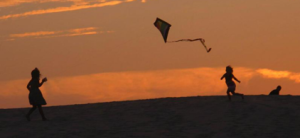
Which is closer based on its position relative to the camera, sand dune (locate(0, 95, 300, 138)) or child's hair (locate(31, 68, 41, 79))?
sand dune (locate(0, 95, 300, 138))

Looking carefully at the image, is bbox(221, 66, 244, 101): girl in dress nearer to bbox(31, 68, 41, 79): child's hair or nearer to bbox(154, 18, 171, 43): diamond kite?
bbox(154, 18, 171, 43): diamond kite

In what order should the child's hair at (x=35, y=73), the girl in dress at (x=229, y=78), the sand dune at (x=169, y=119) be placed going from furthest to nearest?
1. the girl in dress at (x=229, y=78)
2. the child's hair at (x=35, y=73)
3. the sand dune at (x=169, y=119)

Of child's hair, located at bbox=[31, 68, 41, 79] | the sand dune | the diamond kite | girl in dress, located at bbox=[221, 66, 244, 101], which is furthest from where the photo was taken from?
the diamond kite

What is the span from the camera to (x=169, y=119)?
739 inches

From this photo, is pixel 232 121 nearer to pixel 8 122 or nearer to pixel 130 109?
pixel 130 109

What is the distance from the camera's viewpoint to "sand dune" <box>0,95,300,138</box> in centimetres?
1662

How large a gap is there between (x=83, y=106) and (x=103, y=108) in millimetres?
1044

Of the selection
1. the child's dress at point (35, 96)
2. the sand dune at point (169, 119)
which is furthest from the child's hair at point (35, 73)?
the sand dune at point (169, 119)

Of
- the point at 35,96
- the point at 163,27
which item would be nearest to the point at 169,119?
the point at 35,96

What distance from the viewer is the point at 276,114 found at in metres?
18.8

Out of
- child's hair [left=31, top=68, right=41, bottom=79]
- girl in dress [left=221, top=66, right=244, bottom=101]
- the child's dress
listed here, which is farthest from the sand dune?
child's hair [left=31, top=68, right=41, bottom=79]

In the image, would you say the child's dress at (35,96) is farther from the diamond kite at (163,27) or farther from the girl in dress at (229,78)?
the girl in dress at (229,78)

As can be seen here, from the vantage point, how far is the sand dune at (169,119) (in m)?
16.6

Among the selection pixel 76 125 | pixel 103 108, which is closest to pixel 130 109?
pixel 103 108
